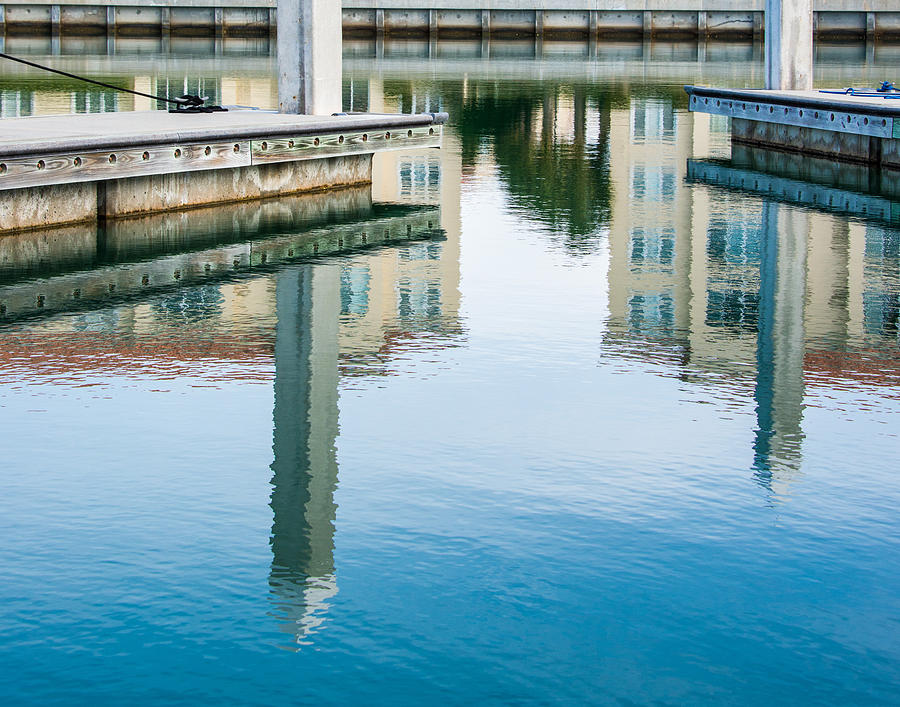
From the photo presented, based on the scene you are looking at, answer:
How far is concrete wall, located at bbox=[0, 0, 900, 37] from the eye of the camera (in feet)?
209

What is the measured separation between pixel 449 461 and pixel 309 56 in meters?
13.1

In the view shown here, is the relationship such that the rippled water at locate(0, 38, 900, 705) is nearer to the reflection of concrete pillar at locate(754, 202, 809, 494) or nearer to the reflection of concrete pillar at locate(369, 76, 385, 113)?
the reflection of concrete pillar at locate(754, 202, 809, 494)

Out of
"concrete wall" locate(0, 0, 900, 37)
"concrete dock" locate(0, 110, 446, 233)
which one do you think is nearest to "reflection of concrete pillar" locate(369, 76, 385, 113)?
"concrete dock" locate(0, 110, 446, 233)

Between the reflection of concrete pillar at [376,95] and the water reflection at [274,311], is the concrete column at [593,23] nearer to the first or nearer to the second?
the reflection of concrete pillar at [376,95]

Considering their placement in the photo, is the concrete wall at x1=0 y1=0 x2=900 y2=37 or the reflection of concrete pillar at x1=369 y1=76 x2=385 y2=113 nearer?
the reflection of concrete pillar at x1=369 y1=76 x2=385 y2=113

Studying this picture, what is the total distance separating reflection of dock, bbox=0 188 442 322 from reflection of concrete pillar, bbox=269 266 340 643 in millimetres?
1410

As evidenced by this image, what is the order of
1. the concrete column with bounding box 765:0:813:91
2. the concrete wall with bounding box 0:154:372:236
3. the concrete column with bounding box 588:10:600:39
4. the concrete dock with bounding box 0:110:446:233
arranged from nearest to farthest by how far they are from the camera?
the concrete dock with bounding box 0:110:446:233 → the concrete wall with bounding box 0:154:372:236 → the concrete column with bounding box 765:0:813:91 → the concrete column with bounding box 588:10:600:39

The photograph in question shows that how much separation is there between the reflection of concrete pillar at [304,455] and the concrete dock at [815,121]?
36.8 feet

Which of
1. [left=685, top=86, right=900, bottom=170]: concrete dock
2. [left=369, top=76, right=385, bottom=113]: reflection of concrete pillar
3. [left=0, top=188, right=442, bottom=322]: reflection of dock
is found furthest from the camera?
[left=369, top=76, right=385, bottom=113]: reflection of concrete pillar

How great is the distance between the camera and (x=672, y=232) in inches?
680

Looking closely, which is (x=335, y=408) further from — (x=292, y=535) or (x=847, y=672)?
(x=847, y=672)

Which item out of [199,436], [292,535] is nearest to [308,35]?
[199,436]

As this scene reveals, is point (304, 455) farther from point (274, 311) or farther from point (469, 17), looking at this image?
point (469, 17)

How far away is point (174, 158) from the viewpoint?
16.9 metres
